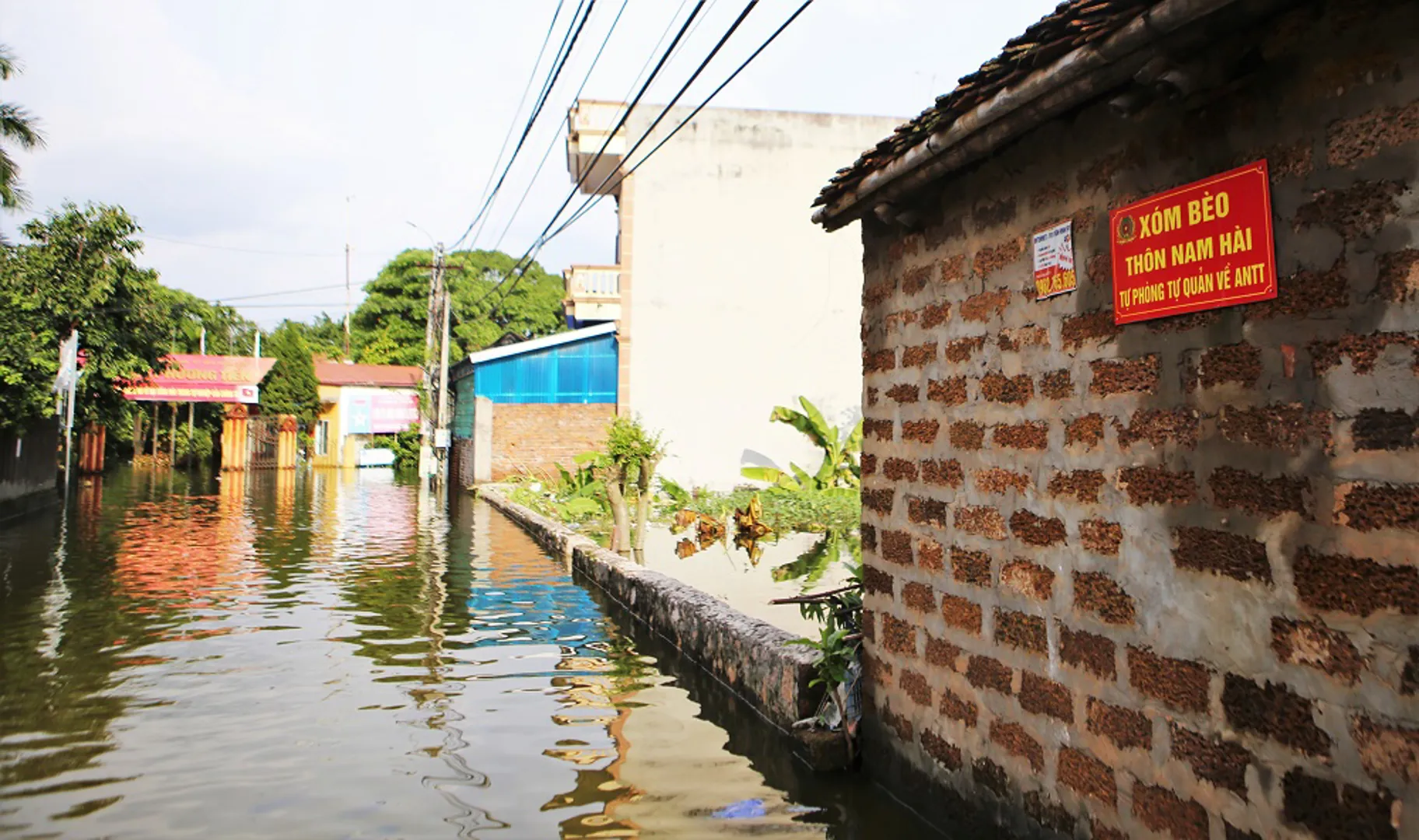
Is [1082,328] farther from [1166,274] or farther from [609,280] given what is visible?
[609,280]

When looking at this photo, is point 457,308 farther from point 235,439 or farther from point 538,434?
point 538,434

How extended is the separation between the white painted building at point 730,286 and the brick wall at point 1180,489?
17556 millimetres

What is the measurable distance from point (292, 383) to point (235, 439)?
4997 millimetres

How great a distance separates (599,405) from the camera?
27.5m

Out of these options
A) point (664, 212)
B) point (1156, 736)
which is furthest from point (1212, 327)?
point (664, 212)

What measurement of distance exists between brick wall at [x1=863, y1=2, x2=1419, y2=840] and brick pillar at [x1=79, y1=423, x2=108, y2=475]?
1415 inches

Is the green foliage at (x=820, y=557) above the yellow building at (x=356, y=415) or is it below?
below

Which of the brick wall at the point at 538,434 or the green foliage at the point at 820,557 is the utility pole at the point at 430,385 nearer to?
the brick wall at the point at 538,434

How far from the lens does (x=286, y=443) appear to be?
140 feet

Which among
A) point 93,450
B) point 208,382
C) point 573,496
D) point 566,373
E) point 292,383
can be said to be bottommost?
point 573,496

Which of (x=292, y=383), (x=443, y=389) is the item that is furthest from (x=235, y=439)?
(x=443, y=389)

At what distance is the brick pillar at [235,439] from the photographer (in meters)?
40.2

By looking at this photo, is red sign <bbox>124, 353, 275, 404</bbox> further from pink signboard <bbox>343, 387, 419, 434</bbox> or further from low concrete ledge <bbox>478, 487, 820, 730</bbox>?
low concrete ledge <bbox>478, 487, 820, 730</bbox>

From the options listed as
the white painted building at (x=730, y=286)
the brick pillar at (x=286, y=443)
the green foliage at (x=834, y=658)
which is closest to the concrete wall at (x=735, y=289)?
the white painted building at (x=730, y=286)
